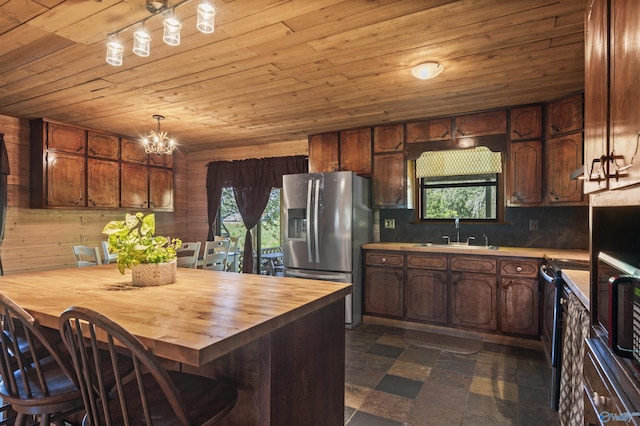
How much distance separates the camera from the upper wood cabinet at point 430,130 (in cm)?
367

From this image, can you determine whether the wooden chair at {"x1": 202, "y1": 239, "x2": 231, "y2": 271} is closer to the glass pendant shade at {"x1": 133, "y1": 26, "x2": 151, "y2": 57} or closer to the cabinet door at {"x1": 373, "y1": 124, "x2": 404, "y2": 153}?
the cabinet door at {"x1": 373, "y1": 124, "x2": 404, "y2": 153}

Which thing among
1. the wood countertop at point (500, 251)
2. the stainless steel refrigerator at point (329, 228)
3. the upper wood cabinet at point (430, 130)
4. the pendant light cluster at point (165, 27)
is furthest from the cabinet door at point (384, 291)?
the pendant light cluster at point (165, 27)

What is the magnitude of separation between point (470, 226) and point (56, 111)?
15.6 feet

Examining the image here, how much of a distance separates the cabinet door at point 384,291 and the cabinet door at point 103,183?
11.7 feet

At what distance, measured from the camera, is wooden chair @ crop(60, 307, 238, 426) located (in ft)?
3.08

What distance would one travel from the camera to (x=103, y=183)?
4457mm

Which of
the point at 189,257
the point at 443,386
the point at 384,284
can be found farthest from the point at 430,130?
the point at 189,257

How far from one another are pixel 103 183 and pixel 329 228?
3119 mm

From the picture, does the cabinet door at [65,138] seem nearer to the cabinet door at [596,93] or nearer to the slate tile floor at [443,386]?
the slate tile floor at [443,386]

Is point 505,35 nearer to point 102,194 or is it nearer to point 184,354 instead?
point 184,354

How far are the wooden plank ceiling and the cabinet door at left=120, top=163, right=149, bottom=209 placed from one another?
1.05m

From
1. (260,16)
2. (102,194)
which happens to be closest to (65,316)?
(260,16)

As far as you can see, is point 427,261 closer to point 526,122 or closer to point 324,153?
point 526,122

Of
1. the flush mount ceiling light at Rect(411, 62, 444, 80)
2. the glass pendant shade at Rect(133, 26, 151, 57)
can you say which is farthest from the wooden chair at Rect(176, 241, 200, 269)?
the flush mount ceiling light at Rect(411, 62, 444, 80)
